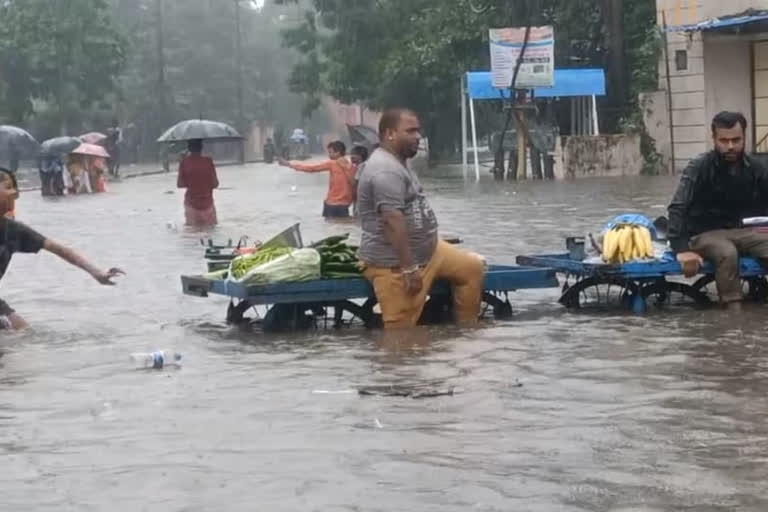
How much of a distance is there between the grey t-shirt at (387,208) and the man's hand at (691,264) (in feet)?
5.66

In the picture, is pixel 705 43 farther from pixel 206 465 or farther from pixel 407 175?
pixel 206 465

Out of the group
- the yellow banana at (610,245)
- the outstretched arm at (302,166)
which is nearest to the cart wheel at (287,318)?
the yellow banana at (610,245)

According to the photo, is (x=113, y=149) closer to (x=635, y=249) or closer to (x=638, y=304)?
(x=638, y=304)

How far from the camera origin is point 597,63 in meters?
40.1

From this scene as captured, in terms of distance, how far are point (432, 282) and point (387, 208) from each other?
27.0 inches

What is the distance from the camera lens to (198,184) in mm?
20500

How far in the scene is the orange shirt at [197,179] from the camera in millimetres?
20250

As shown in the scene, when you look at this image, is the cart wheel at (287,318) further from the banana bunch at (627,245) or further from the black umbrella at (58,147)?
the black umbrella at (58,147)

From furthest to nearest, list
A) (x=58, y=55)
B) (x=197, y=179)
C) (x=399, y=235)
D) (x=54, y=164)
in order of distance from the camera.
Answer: (x=58, y=55)
(x=54, y=164)
(x=197, y=179)
(x=399, y=235)

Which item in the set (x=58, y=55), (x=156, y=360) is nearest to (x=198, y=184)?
(x=156, y=360)

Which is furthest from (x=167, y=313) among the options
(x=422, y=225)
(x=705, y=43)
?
(x=705, y=43)

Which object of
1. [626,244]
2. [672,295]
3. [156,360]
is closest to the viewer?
[156,360]

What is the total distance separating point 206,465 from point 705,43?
2760cm

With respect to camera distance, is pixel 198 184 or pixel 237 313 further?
pixel 198 184
